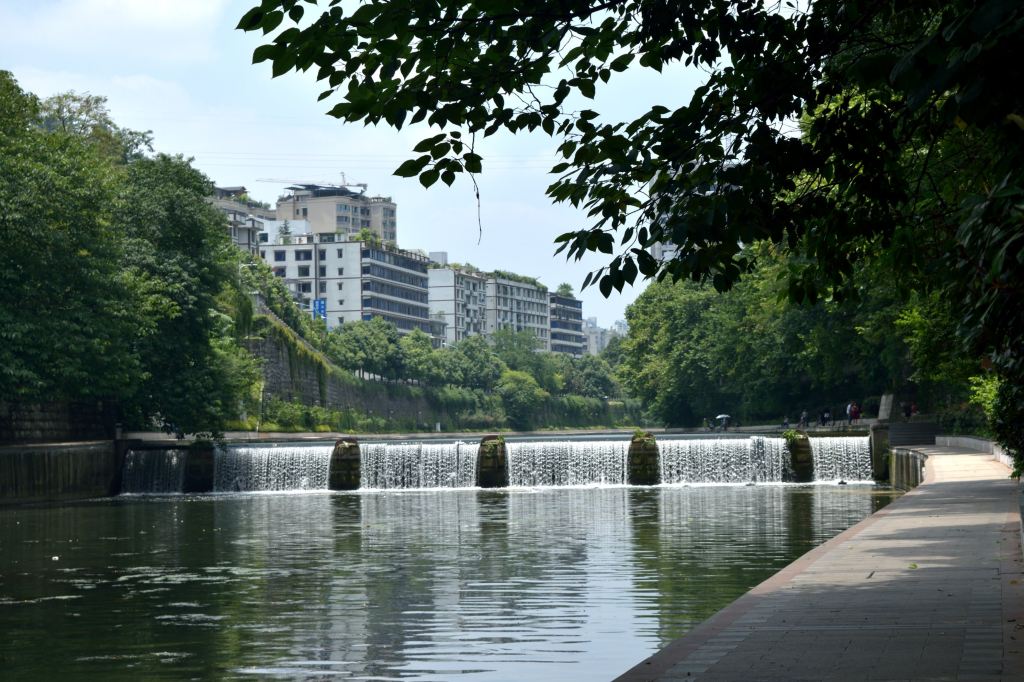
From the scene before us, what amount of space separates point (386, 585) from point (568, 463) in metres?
27.9

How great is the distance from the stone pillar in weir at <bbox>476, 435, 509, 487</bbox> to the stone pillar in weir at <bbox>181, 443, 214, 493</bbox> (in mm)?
9593

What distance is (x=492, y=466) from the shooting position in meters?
45.8

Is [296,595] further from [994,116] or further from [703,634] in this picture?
[994,116]

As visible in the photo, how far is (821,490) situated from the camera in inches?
1543

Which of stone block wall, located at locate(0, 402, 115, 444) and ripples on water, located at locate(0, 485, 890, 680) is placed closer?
ripples on water, located at locate(0, 485, 890, 680)

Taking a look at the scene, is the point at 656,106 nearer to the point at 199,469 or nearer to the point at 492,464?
the point at 492,464

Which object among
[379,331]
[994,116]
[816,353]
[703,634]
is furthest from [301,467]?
[379,331]

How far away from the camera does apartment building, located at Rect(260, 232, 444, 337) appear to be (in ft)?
579

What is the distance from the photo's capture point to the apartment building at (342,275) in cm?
17662

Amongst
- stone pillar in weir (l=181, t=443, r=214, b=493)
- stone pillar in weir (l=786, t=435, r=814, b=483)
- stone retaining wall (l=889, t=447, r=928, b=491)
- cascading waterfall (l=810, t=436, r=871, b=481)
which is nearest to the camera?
stone retaining wall (l=889, t=447, r=928, b=491)

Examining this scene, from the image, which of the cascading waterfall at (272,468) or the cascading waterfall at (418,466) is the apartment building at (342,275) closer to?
the cascading waterfall at (272,468)

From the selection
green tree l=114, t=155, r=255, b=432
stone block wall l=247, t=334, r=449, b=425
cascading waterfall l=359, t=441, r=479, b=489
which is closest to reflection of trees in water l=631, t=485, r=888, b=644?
cascading waterfall l=359, t=441, r=479, b=489

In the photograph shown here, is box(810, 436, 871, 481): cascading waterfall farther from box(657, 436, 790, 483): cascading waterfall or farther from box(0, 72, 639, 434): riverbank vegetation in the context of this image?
box(0, 72, 639, 434): riverbank vegetation

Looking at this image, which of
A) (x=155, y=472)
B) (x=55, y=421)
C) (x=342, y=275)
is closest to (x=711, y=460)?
(x=155, y=472)
